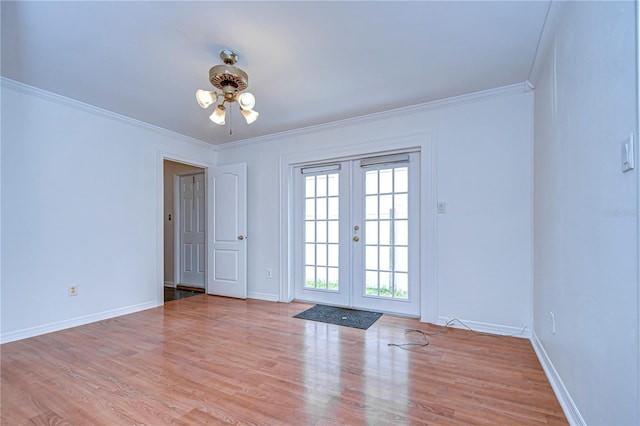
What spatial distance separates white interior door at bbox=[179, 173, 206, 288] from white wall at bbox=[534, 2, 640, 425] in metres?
5.01

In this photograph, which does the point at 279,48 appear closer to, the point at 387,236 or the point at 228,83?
the point at 228,83

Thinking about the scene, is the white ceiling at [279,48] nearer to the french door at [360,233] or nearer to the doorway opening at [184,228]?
the french door at [360,233]

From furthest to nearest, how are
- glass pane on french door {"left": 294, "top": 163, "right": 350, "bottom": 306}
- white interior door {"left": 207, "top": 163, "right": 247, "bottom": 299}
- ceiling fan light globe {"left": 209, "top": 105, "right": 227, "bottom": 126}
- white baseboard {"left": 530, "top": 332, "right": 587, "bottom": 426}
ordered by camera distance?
white interior door {"left": 207, "top": 163, "right": 247, "bottom": 299} < glass pane on french door {"left": 294, "top": 163, "right": 350, "bottom": 306} < ceiling fan light globe {"left": 209, "top": 105, "right": 227, "bottom": 126} < white baseboard {"left": 530, "top": 332, "right": 587, "bottom": 426}

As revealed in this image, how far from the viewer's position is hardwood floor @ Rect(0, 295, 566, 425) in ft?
5.80

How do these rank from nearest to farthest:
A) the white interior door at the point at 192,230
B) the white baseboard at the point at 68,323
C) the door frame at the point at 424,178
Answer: the white baseboard at the point at 68,323
the door frame at the point at 424,178
the white interior door at the point at 192,230

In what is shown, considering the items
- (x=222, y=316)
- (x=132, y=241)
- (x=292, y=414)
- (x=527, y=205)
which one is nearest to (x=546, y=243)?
(x=527, y=205)

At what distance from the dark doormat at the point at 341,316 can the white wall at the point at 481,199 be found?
69cm

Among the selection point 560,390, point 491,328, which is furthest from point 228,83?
point 491,328

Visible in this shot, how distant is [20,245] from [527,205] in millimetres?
4909

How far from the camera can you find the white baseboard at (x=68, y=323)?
9.45 ft

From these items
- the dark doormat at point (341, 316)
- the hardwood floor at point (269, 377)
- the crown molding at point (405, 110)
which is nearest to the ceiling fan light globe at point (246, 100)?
the crown molding at point (405, 110)

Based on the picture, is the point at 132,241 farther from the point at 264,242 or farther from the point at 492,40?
the point at 492,40

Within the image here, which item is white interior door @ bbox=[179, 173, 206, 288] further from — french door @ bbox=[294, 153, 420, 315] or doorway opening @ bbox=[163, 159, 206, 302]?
french door @ bbox=[294, 153, 420, 315]

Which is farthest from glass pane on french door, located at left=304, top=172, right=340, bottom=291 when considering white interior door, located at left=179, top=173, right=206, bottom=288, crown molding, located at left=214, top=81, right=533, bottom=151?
white interior door, located at left=179, top=173, right=206, bottom=288
